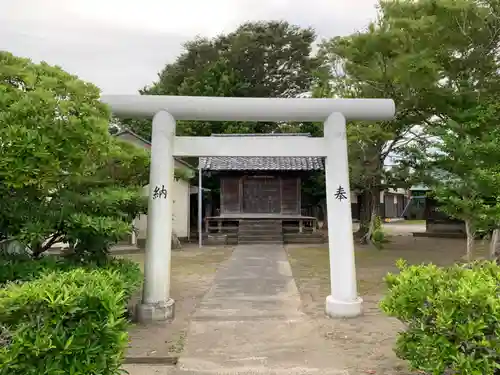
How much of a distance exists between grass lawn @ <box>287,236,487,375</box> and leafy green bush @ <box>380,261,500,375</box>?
921 mm

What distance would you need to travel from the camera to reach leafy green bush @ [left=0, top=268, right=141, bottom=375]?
3006mm

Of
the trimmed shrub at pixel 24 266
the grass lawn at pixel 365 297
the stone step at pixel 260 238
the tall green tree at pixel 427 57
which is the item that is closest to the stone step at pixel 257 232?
the stone step at pixel 260 238

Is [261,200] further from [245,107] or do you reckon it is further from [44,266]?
[44,266]

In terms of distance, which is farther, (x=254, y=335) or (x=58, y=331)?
(x=254, y=335)

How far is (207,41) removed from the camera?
29594 millimetres

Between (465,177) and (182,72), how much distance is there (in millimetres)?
23135

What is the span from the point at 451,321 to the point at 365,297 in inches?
203

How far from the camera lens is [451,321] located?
11.2 feet

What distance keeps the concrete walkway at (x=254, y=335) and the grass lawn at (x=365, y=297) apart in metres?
0.24

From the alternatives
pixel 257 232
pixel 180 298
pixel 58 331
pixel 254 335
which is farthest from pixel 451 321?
pixel 257 232

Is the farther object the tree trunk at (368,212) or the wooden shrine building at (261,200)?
the wooden shrine building at (261,200)

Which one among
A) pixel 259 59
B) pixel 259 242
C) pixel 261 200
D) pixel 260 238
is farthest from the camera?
pixel 259 59

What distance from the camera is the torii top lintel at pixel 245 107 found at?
22.5ft

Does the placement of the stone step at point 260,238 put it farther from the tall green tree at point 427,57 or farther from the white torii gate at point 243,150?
the white torii gate at point 243,150
